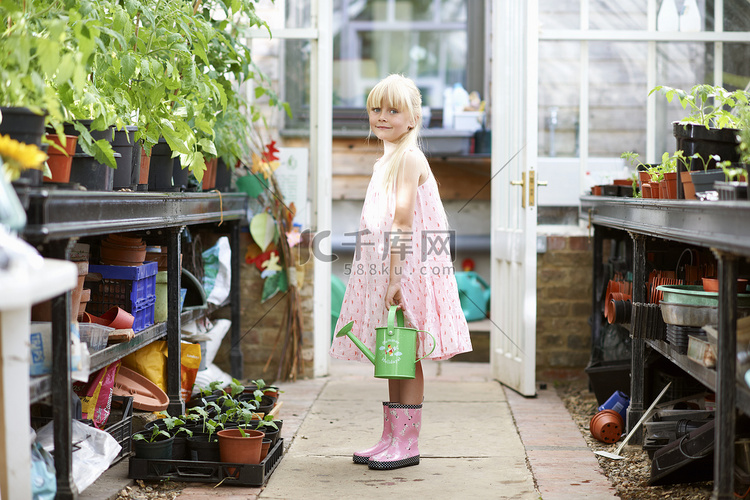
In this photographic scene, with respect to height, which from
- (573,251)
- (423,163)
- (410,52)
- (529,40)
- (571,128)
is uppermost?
(410,52)

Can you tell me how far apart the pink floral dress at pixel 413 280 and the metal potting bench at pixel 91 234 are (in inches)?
27.6

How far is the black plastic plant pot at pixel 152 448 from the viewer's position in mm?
2648

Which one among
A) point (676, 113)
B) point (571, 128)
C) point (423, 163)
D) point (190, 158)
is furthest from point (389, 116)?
point (676, 113)

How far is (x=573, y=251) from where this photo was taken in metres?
4.39

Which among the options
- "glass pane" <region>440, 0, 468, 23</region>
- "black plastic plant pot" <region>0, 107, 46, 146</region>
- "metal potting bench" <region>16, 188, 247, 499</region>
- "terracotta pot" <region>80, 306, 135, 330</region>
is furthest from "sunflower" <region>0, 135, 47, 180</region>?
"glass pane" <region>440, 0, 468, 23</region>

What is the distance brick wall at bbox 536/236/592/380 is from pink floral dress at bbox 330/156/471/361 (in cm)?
159

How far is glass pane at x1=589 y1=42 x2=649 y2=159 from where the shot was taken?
4406 millimetres

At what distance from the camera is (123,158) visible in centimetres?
261

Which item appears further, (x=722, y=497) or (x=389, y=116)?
(x=389, y=116)

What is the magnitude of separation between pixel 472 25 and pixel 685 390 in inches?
163

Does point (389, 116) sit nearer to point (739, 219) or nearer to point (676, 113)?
point (739, 219)

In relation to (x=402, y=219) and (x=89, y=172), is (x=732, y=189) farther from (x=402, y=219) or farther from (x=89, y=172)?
(x=89, y=172)

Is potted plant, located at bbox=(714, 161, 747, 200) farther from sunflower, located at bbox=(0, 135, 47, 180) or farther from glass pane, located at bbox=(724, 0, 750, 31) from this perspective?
glass pane, located at bbox=(724, 0, 750, 31)

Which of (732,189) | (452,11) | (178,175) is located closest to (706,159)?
(732,189)
